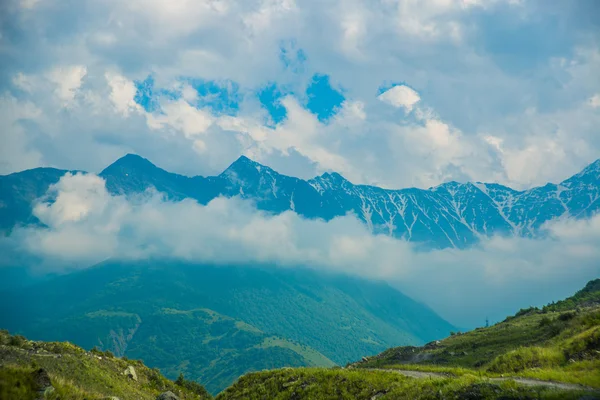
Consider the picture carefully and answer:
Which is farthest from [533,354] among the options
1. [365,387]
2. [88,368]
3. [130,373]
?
[130,373]

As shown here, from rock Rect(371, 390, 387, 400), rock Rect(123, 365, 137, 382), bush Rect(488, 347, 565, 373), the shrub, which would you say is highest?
bush Rect(488, 347, 565, 373)

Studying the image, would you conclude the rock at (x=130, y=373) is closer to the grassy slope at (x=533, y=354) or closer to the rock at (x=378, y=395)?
the grassy slope at (x=533, y=354)

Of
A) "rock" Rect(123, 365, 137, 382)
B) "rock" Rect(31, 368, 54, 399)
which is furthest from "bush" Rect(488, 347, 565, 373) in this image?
"rock" Rect(123, 365, 137, 382)

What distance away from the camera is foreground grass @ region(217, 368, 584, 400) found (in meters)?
20.0

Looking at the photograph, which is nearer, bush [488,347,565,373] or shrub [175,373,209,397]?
bush [488,347,565,373]

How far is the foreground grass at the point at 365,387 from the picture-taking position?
1995 centimetres

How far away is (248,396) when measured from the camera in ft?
108

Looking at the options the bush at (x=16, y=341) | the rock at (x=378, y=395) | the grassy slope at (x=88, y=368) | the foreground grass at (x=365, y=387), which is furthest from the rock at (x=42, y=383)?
the bush at (x=16, y=341)

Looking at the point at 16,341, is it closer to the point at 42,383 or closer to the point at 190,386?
the point at 190,386

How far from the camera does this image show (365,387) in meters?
27.3

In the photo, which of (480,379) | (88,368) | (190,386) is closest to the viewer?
(480,379)

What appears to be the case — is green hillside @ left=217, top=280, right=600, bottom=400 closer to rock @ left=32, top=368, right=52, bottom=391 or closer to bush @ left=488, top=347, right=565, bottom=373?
bush @ left=488, top=347, right=565, bottom=373

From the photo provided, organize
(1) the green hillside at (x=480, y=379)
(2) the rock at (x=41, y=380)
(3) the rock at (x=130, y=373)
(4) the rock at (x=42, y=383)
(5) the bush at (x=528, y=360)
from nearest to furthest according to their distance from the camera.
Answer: (4) the rock at (x=42, y=383), (2) the rock at (x=41, y=380), (1) the green hillside at (x=480, y=379), (5) the bush at (x=528, y=360), (3) the rock at (x=130, y=373)

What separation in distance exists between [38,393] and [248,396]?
17558 millimetres
